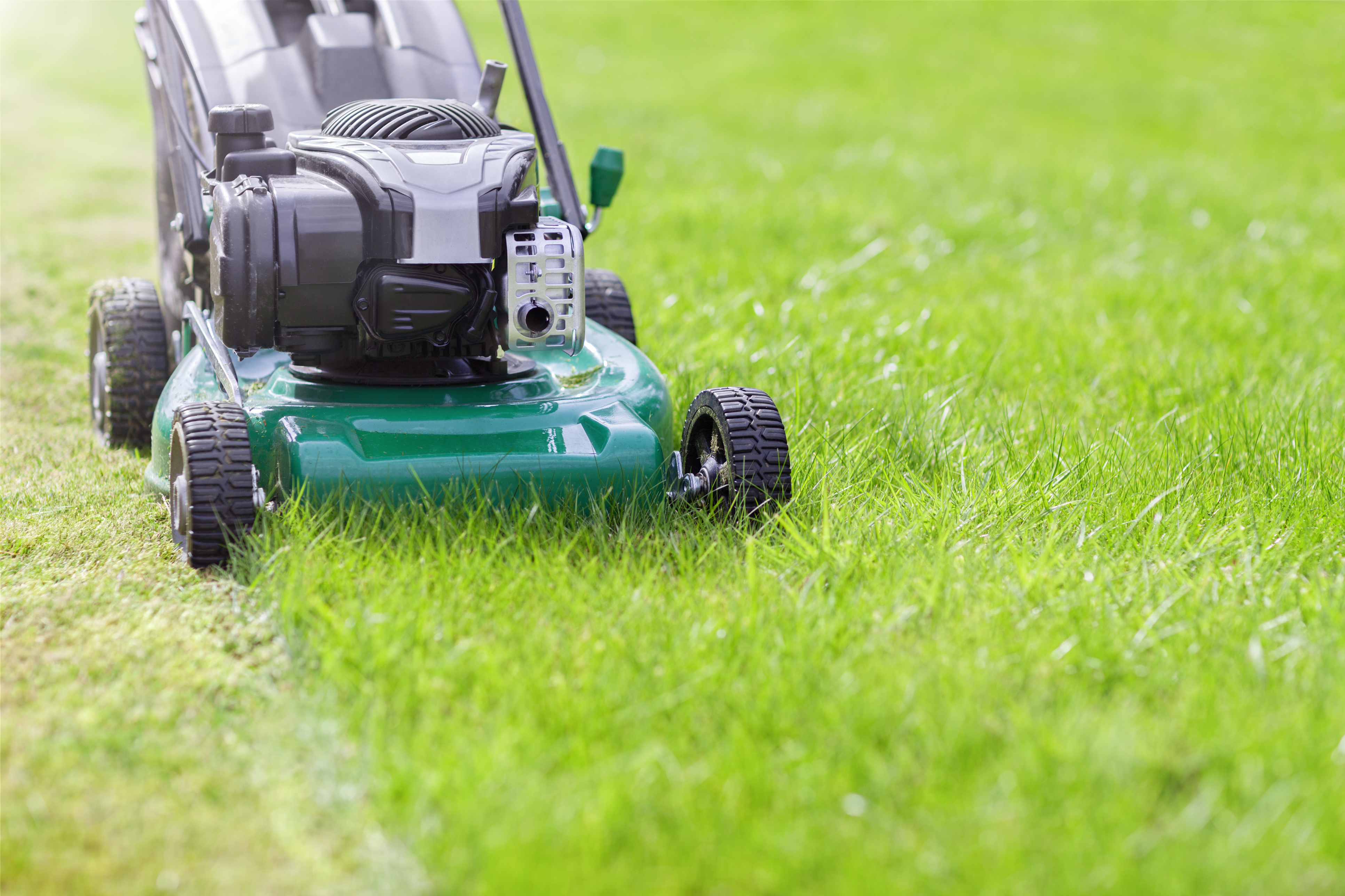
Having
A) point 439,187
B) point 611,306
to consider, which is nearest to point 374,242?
point 439,187

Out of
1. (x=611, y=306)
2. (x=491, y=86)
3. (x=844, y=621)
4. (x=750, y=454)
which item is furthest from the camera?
(x=611, y=306)

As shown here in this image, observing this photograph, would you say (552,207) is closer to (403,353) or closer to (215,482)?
(403,353)

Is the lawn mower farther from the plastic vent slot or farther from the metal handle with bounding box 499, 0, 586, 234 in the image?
the metal handle with bounding box 499, 0, 586, 234

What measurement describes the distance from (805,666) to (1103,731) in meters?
0.44

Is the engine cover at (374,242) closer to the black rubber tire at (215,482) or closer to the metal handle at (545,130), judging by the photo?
the black rubber tire at (215,482)

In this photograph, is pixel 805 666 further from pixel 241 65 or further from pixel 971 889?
pixel 241 65

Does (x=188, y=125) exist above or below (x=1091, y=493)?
above

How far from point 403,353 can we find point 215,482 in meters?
0.50

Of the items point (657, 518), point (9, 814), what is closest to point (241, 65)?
point (657, 518)

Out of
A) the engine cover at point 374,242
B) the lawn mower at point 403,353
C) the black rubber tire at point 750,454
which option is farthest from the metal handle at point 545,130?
the black rubber tire at point 750,454

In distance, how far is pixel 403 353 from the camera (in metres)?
2.69

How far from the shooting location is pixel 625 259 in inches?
213

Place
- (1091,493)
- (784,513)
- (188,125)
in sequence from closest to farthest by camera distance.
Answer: (784,513) < (1091,493) < (188,125)

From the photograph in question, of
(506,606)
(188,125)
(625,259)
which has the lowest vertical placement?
(625,259)
